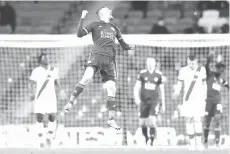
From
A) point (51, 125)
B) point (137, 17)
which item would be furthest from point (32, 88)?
point (137, 17)

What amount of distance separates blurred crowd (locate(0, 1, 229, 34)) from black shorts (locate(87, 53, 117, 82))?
29.9 ft

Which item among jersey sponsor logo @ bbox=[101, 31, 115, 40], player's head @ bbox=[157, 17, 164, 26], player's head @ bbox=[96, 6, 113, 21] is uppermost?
player's head @ bbox=[157, 17, 164, 26]

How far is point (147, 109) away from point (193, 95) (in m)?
1.66

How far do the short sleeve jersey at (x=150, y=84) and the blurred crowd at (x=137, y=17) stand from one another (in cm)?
519

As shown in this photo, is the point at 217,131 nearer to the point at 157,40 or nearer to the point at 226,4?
the point at 157,40

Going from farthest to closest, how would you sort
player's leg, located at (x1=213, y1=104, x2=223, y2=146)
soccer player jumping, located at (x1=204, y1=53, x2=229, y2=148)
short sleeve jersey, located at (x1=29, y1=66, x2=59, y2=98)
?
soccer player jumping, located at (x1=204, y1=53, x2=229, y2=148), player's leg, located at (x1=213, y1=104, x2=223, y2=146), short sleeve jersey, located at (x1=29, y1=66, x2=59, y2=98)

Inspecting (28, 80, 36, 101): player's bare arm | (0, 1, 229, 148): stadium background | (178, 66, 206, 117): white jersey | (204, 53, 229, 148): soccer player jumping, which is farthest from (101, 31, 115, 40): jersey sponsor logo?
(0, 1, 229, 148): stadium background

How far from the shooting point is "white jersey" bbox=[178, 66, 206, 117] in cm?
1619

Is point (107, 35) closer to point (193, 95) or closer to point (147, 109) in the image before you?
point (193, 95)

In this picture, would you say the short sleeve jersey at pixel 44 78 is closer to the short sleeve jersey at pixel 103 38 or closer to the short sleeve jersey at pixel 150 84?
the short sleeve jersey at pixel 150 84

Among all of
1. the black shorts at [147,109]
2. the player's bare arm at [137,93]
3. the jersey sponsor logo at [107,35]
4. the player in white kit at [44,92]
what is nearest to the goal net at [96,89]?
the black shorts at [147,109]

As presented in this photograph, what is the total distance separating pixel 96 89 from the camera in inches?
808

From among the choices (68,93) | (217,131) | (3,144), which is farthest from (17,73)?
(217,131)

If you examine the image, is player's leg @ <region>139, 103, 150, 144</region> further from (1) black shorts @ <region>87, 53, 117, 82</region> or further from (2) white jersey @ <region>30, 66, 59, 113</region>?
(1) black shorts @ <region>87, 53, 117, 82</region>
